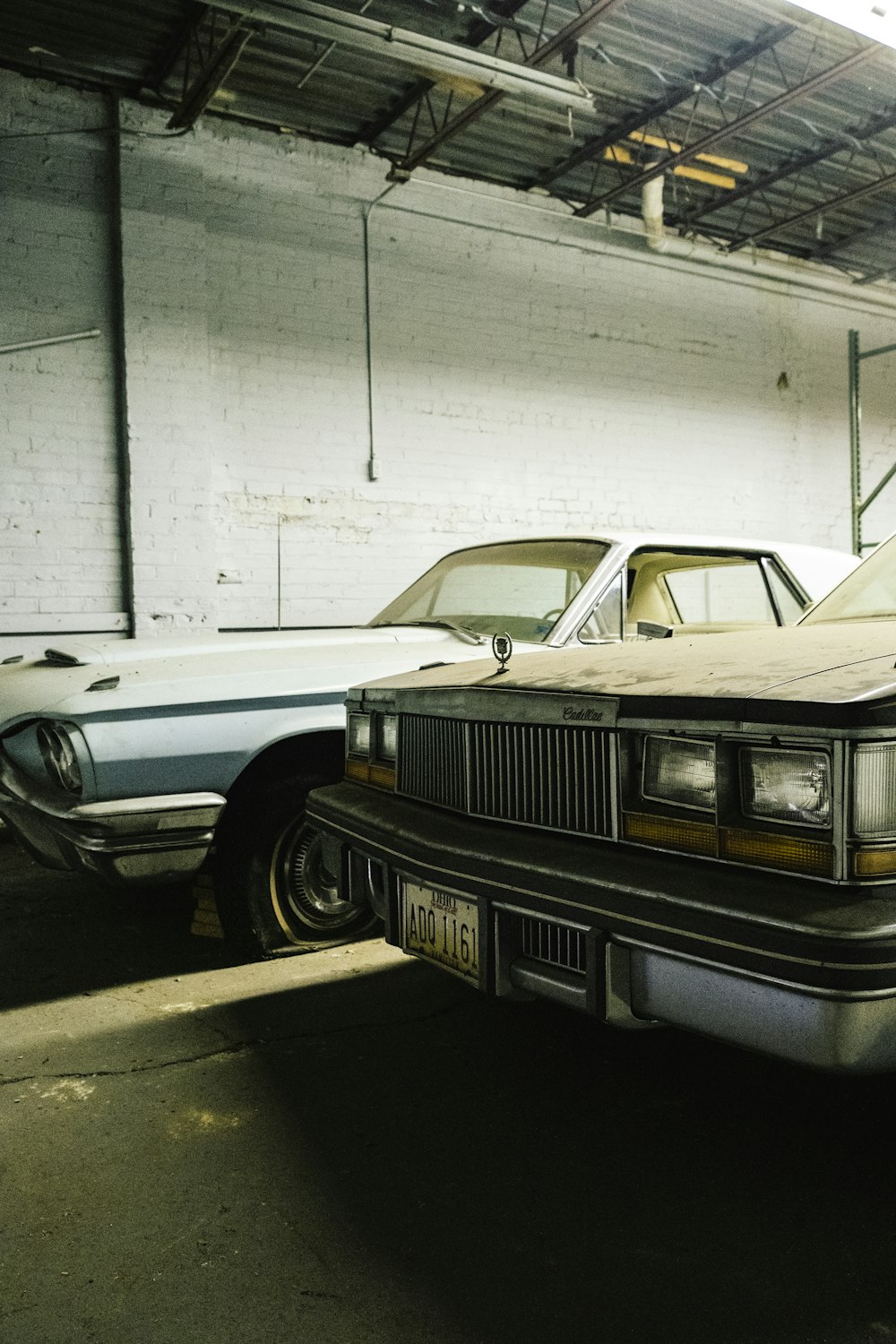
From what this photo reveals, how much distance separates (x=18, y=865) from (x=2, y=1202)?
10.4ft

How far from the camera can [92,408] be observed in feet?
22.1

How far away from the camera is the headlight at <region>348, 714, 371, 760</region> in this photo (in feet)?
9.00

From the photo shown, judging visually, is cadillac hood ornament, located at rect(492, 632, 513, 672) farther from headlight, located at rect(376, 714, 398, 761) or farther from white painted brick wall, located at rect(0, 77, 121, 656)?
white painted brick wall, located at rect(0, 77, 121, 656)

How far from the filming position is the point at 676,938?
5.22 ft

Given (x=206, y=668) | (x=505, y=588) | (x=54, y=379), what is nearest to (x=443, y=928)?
(x=206, y=668)

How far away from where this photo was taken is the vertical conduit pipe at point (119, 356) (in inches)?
264

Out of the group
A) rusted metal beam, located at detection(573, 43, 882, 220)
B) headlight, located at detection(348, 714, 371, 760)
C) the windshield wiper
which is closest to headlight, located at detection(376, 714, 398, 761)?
headlight, located at detection(348, 714, 371, 760)

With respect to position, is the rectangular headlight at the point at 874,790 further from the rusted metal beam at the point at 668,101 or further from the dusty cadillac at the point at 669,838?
Answer: the rusted metal beam at the point at 668,101

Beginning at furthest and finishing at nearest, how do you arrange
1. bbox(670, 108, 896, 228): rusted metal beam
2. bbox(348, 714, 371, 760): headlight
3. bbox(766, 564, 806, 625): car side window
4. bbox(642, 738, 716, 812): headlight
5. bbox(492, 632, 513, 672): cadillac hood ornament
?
bbox(670, 108, 896, 228): rusted metal beam, bbox(766, 564, 806, 625): car side window, bbox(348, 714, 371, 760): headlight, bbox(492, 632, 513, 672): cadillac hood ornament, bbox(642, 738, 716, 812): headlight

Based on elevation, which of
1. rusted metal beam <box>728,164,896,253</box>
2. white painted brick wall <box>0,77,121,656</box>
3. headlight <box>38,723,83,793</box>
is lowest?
headlight <box>38,723,83,793</box>

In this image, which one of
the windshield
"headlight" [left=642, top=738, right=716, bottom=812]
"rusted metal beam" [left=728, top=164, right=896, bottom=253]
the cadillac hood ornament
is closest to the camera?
"headlight" [left=642, top=738, right=716, bottom=812]

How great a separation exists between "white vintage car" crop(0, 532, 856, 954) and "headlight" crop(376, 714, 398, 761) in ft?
1.84

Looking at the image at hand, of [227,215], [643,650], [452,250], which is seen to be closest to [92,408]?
[227,215]

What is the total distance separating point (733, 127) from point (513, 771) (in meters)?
6.91
